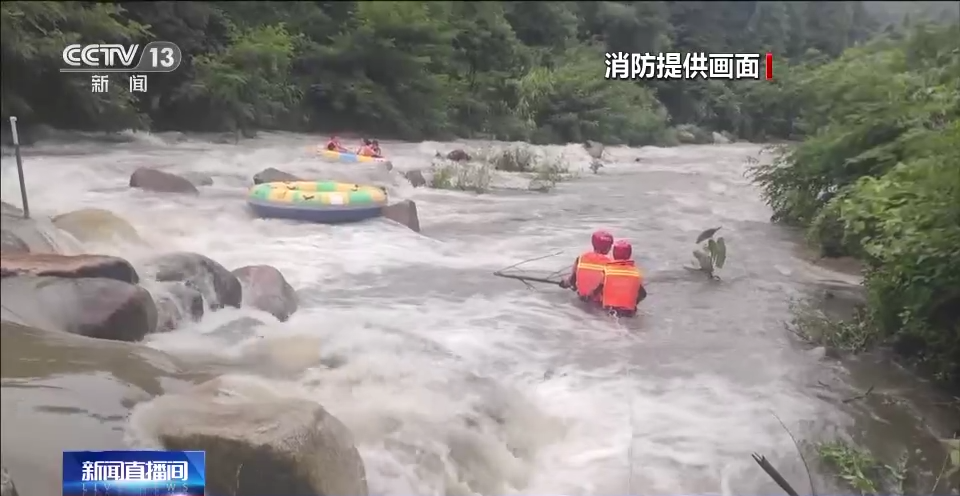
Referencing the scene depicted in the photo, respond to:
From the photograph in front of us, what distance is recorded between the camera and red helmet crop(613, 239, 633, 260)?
2.57 metres

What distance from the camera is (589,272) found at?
8.41ft

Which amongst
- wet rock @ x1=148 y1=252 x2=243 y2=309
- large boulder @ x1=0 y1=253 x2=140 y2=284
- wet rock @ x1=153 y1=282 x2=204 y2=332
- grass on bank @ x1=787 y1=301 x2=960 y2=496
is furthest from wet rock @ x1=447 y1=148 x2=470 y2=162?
grass on bank @ x1=787 y1=301 x2=960 y2=496

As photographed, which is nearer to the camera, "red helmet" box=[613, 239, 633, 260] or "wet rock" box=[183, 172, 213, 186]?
"wet rock" box=[183, 172, 213, 186]

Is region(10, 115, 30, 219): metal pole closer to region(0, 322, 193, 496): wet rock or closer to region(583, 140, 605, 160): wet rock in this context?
region(0, 322, 193, 496): wet rock

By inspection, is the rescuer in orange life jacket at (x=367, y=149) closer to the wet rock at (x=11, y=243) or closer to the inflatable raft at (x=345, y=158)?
the inflatable raft at (x=345, y=158)

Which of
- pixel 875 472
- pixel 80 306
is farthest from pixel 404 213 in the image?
pixel 875 472

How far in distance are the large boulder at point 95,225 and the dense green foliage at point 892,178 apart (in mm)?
1969

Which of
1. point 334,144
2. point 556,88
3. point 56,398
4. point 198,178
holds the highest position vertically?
point 556,88

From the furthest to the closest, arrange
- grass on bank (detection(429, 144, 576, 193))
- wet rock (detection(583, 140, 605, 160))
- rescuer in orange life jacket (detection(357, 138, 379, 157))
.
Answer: wet rock (detection(583, 140, 605, 160)), grass on bank (detection(429, 144, 576, 193)), rescuer in orange life jacket (detection(357, 138, 379, 157))

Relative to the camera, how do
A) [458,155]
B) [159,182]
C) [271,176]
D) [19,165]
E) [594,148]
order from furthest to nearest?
[594,148] < [458,155] < [271,176] < [159,182] < [19,165]

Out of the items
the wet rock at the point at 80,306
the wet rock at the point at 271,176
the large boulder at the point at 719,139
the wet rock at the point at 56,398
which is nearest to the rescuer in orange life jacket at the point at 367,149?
Result: the wet rock at the point at 271,176

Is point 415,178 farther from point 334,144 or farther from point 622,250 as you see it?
point 622,250

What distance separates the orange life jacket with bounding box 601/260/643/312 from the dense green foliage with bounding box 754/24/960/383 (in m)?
0.60

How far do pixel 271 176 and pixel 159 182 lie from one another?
307 mm
